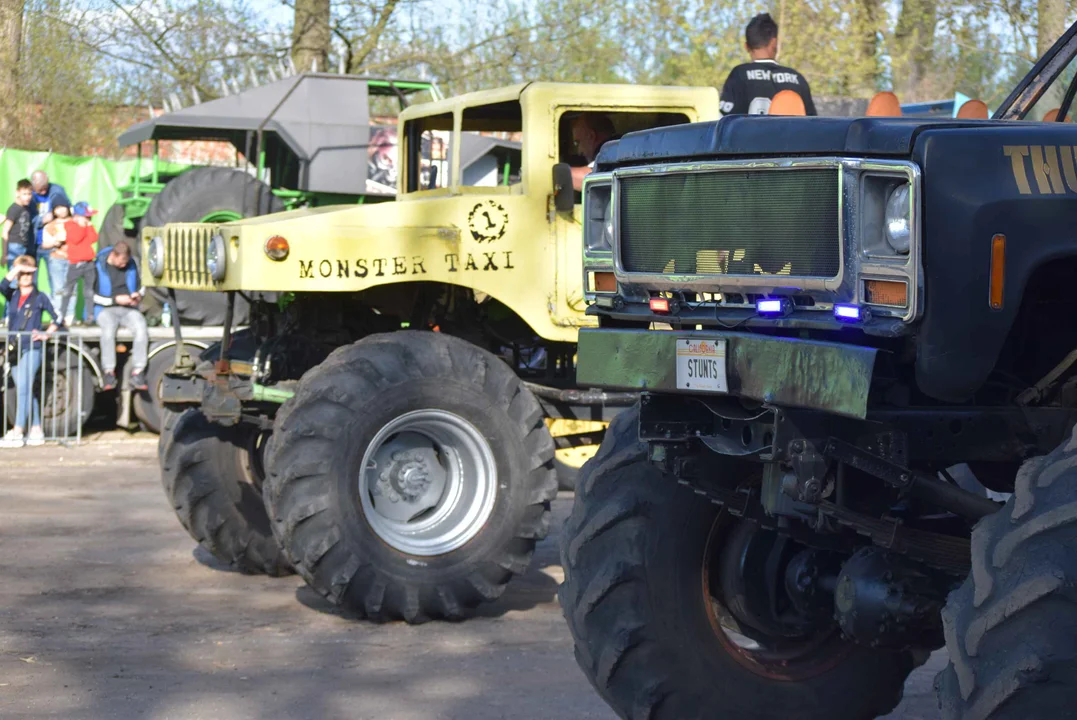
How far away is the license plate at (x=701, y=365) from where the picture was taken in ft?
14.6

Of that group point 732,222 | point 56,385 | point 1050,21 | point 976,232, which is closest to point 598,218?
point 732,222

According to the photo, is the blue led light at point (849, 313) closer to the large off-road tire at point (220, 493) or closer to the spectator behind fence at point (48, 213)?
the large off-road tire at point (220, 493)

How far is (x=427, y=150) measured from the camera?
9.82 metres

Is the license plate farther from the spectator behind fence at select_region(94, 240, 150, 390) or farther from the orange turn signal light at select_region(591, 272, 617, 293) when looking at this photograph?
the spectator behind fence at select_region(94, 240, 150, 390)

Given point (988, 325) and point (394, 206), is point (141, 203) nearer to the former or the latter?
point (394, 206)

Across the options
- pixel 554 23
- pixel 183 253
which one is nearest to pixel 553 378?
pixel 183 253

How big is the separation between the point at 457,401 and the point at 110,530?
11.3 ft

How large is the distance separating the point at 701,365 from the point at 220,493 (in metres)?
4.89

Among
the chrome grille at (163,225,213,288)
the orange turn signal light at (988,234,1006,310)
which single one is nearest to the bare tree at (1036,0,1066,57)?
the chrome grille at (163,225,213,288)

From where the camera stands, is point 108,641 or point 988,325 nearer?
point 988,325

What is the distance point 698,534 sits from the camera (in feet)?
16.9

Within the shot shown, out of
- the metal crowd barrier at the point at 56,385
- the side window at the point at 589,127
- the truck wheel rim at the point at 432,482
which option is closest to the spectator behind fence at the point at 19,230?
the metal crowd barrier at the point at 56,385

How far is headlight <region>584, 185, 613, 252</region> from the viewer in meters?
5.05

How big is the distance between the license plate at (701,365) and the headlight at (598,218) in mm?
572
